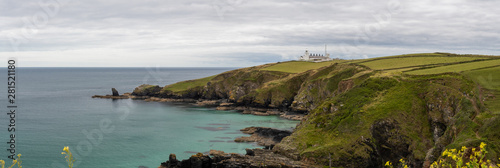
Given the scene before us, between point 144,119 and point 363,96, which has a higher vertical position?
point 363,96

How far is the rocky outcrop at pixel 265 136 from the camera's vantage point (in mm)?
74175

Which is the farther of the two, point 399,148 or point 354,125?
point 354,125

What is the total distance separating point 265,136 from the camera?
259 feet

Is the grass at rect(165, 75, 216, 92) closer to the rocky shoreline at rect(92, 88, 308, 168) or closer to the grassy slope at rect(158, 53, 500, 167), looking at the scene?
the rocky shoreline at rect(92, 88, 308, 168)

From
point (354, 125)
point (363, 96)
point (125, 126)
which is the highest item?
point (363, 96)

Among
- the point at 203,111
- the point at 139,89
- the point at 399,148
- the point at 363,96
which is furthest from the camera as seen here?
the point at 139,89

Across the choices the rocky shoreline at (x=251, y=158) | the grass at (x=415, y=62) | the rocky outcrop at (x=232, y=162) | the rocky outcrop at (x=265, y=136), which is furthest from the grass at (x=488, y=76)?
the rocky outcrop at (x=232, y=162)

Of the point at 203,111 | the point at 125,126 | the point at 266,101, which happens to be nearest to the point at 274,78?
the point at 266,101

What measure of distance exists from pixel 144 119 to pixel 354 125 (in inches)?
2518

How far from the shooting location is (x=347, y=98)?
73250 mm

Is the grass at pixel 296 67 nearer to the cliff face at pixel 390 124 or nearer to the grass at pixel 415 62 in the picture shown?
the grass at pixel 415 62

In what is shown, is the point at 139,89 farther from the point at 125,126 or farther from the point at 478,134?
the point at 478,134

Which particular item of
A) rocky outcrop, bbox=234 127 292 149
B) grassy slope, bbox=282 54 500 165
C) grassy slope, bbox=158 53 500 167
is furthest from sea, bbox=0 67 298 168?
grassy slope, bbox=158 53 500 167

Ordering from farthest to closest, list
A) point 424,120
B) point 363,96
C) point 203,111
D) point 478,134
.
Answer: point 203,111 → point 363,96 → point 424,120 → point 478,134
